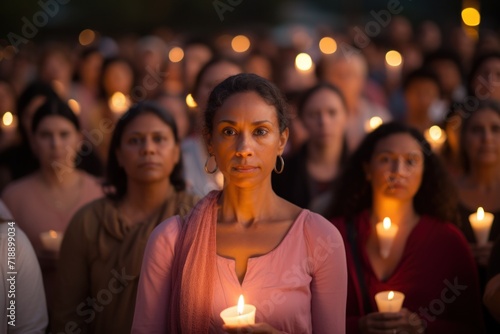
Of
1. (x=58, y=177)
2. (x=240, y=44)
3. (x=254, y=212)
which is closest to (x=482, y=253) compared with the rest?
(x=254, y=212)

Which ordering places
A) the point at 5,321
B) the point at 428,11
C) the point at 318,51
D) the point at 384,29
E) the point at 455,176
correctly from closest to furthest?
the point at 5,321 → the point at 455,176 → the point at 318,51 → the point at 384,29 → the point at 428,11

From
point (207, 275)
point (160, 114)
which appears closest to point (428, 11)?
point (160, 114)

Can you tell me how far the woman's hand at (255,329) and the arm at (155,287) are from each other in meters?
0.36

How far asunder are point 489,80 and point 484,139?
190 centimetres

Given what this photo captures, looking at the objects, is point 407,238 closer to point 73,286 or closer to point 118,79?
point 73,286

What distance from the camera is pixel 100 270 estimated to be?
4.04 m

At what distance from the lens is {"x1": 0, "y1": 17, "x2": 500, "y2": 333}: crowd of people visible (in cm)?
297

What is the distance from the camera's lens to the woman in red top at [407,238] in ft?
13.1

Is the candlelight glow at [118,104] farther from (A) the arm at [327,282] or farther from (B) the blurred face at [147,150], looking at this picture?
(A) the arm at [327,282]

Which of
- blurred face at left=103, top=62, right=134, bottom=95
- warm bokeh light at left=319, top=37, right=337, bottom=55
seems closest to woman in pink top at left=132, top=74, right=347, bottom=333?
blurred face at left=103, top=62, right=134, bottom=95

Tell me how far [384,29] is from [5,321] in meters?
12.1

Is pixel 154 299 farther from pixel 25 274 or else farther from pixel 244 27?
pixel 244 27

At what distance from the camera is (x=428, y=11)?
21312mm

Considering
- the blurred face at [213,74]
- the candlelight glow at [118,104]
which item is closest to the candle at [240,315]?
the blurred face at [213,74]
